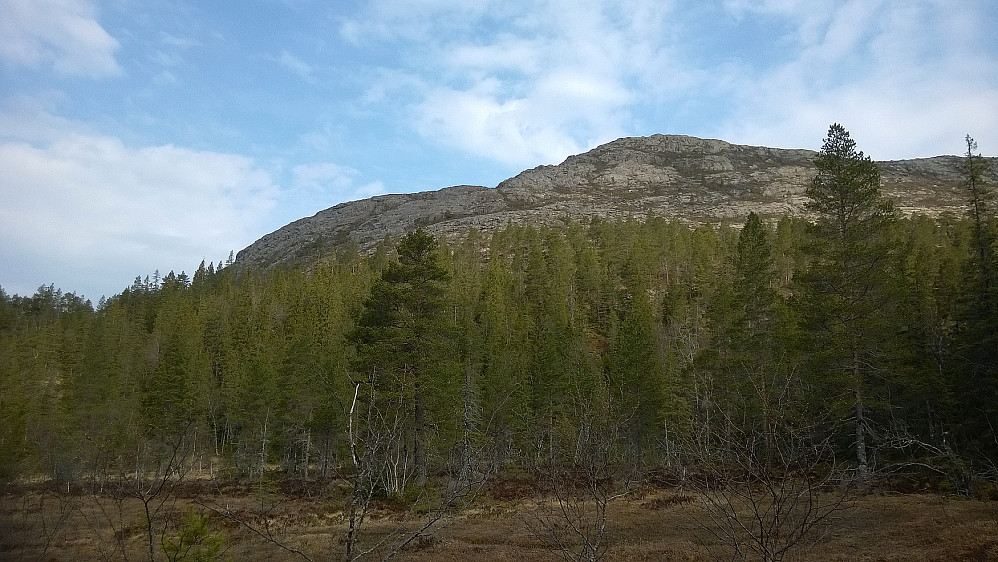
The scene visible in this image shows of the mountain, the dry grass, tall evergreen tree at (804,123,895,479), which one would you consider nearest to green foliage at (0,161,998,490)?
tall evergreen tree at (804,123,895,479)

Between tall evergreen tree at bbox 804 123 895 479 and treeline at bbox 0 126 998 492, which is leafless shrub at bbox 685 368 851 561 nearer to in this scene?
treeline at bbox 0 126 998 492

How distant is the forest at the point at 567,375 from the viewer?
6816 mm

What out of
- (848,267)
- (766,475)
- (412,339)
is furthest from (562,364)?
(766,475)

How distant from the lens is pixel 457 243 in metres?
119

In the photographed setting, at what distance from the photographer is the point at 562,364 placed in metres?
43.2

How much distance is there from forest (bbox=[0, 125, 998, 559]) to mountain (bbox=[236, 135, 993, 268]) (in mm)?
59968

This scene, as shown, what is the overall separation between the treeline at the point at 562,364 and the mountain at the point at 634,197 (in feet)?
198

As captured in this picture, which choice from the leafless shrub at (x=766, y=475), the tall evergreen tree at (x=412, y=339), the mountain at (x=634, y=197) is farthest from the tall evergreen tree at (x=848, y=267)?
the mountain at (x=634, y=197)

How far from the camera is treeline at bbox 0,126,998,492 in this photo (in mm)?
10141

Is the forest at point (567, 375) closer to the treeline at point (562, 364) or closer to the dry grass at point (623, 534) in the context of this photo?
the treeline at point (562, 364)

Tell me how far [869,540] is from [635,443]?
30.2 metres

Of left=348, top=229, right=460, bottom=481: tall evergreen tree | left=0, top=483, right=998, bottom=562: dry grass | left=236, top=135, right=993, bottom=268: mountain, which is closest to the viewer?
left=0, top=483, right=998, bottom=562: dry grass

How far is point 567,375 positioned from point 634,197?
450 feet

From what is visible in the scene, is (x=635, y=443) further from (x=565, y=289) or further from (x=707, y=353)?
(x=565, y=289)
